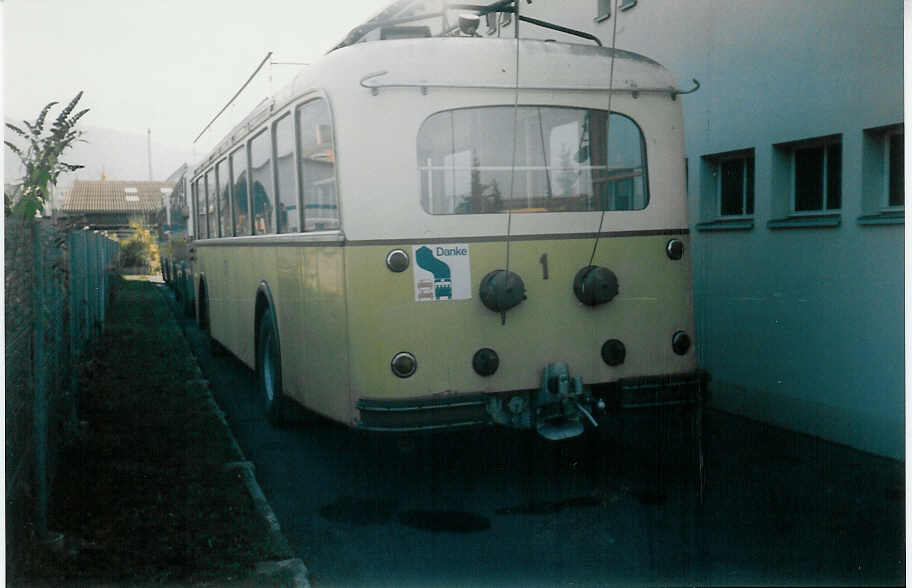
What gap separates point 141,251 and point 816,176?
72.0 ft

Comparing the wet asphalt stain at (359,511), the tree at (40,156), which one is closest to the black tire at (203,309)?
the tree at (40,156)

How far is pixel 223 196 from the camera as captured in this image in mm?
10031

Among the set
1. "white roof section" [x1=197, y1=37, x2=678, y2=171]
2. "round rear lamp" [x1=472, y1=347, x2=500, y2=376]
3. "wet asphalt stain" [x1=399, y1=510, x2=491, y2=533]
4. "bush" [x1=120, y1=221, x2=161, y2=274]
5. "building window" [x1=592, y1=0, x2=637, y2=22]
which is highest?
"building window" [x1=592, y1=0, x2=637, y2=22]

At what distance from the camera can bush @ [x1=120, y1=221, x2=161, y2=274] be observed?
24.4m

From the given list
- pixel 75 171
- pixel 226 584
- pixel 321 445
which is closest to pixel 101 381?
pixel 321 445

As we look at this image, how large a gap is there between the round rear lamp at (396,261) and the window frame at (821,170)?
11.5ft

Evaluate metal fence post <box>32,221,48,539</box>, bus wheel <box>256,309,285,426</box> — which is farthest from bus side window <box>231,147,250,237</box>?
metal fence post <box>32,221,48,539</box>

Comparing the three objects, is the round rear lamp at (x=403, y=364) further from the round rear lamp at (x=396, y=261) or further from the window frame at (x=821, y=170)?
the window frame at (x=821, y=170)

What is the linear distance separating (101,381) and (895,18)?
801cm

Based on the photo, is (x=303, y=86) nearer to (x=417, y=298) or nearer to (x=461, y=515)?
(x=417, y=298)

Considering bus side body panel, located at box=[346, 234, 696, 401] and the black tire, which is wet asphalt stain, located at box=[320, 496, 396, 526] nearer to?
bus side body panel, located at box=[346, 234, 696, 401]

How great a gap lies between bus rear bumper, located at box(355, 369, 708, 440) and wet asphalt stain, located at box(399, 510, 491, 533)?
0.52 m

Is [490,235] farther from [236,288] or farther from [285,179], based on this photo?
[236,288]

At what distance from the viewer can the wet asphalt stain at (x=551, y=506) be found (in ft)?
18.2
